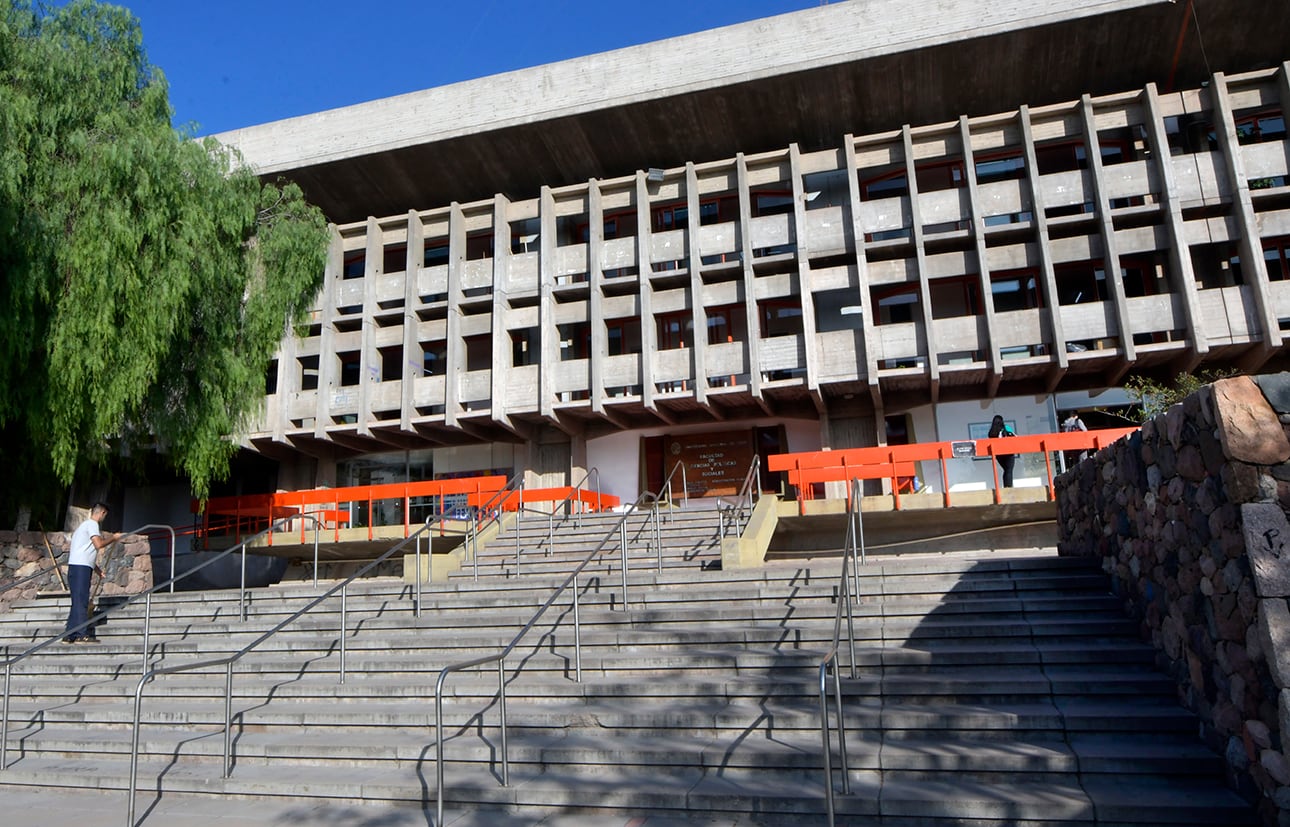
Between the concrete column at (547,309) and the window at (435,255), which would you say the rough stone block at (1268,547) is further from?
the window at (435,255)

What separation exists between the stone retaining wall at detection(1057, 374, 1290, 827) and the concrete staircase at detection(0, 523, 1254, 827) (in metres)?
0.32

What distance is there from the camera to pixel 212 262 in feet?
49.3

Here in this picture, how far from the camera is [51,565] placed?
14.5 metres

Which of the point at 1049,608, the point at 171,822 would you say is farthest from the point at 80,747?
the point at 1049,608

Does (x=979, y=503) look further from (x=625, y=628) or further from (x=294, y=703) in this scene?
(x=294, y=703)

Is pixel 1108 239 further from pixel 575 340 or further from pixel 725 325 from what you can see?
pixel 575 340

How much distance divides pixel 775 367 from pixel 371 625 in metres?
12.9

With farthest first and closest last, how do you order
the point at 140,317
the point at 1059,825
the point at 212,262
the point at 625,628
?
the point at 212,262 < the point at 140,317 < the point at 625,628 < the point at 1059,825

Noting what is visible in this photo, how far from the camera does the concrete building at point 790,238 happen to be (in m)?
19.4

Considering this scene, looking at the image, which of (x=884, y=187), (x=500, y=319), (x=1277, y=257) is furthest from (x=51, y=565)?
(x=1277, y=257)

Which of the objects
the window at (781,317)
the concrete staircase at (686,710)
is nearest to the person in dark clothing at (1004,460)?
the window at (781,317)

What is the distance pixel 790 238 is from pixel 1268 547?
17772mm

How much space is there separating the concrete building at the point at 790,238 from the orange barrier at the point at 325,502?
211cm

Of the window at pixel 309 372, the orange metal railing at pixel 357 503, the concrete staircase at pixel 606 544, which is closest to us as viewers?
the concrete staircase at pixel 606 544
